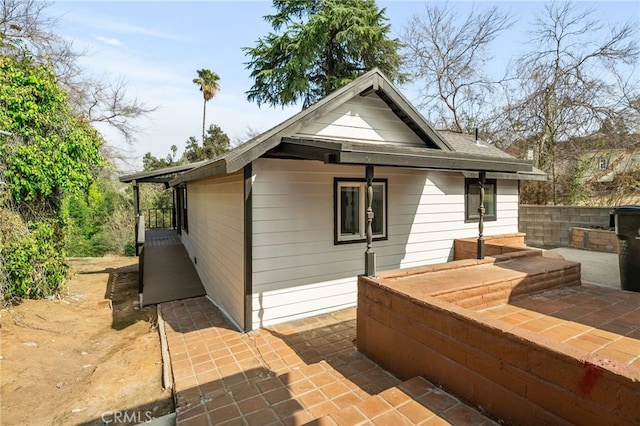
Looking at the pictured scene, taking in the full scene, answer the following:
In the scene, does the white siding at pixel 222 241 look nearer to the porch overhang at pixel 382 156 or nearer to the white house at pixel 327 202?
the white house at pixel 327 202

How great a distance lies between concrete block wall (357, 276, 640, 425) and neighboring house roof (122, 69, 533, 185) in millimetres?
1658

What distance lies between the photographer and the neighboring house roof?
12.9 ft

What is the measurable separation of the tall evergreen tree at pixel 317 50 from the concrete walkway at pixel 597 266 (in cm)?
1343

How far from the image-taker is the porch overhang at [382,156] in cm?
378

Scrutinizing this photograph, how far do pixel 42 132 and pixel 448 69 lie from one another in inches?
782

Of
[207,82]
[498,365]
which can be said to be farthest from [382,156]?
[207,82]

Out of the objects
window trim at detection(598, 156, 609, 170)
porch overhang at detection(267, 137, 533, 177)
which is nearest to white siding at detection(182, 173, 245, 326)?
porch overhang at detection(267, 137, 533, 177)

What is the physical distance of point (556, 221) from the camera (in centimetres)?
1053

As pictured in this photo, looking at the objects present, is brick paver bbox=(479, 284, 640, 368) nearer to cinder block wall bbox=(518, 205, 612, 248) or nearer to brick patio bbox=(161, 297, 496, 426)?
brick patio bbox=(161, 297, 496, 426)

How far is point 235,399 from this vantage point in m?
3.24

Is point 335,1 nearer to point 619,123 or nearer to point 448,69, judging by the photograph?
point 448,69

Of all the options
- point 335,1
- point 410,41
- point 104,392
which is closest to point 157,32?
point 104,392

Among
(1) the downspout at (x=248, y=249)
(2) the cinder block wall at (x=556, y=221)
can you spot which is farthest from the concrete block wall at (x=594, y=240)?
(1) the downspout at (x=248, y=249)

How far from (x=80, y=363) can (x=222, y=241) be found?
278cm
